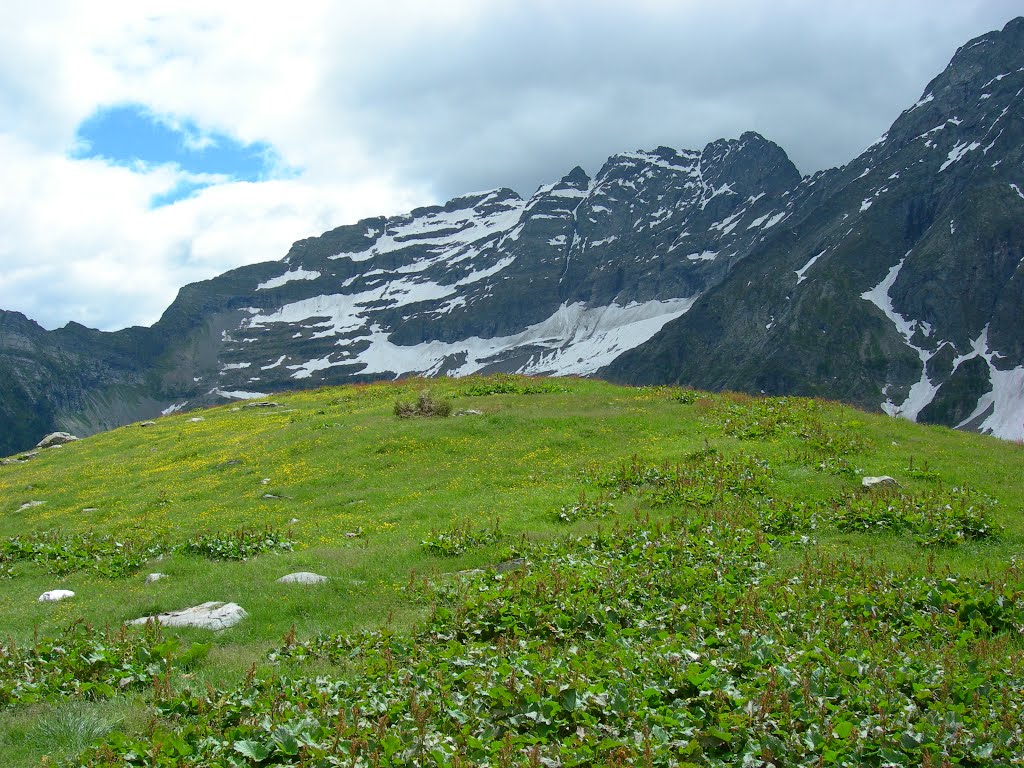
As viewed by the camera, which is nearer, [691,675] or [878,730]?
[878,730]

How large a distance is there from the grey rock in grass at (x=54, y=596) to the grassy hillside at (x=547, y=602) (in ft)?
0.81

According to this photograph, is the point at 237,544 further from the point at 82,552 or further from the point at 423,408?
the point at 423,408

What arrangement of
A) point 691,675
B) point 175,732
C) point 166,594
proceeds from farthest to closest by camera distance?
point 166,594 < point 691,675 < point 175,732

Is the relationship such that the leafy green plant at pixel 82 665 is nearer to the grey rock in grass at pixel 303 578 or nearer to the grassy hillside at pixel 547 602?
the grassy hillside at pixel 547 602

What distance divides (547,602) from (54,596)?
37.0 feet

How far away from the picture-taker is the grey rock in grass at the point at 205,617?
14.3 m

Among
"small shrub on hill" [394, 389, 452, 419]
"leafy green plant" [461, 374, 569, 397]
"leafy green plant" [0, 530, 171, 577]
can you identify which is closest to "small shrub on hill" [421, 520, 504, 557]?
"leafy green plant" [0, 530, 171, 577]

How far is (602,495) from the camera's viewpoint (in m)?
23.1

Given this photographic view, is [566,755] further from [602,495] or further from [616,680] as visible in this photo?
[602,495]

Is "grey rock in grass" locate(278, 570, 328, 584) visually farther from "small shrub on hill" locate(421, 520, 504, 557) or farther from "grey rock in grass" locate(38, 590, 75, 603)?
"grey rock in grass" locate(38, 590, 75, 603)

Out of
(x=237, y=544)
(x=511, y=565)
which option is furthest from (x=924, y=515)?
(x=237, y=544)

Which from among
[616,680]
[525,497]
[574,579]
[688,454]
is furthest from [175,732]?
[688,454]

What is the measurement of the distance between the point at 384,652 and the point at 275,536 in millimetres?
10153

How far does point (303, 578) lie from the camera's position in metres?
16.8
